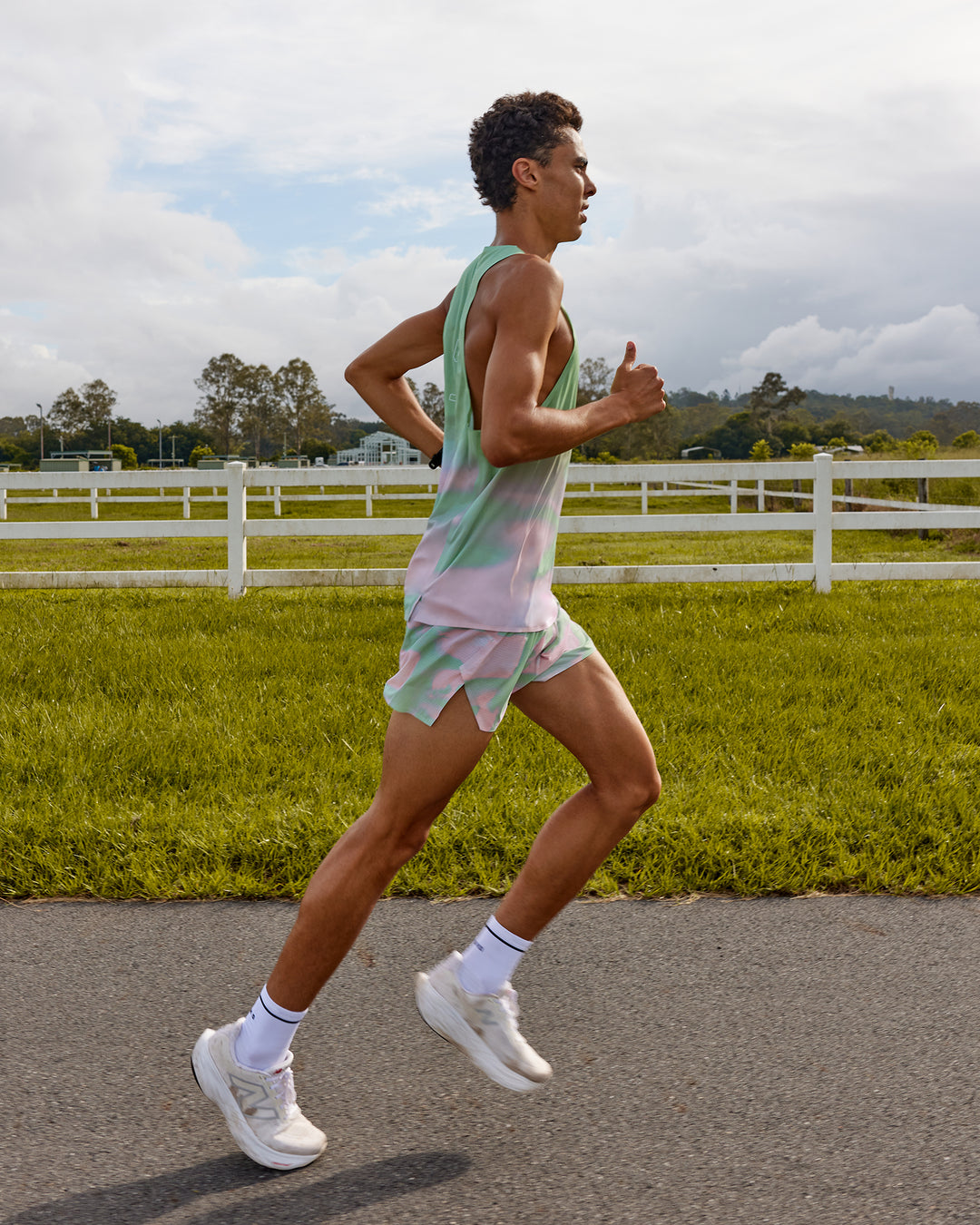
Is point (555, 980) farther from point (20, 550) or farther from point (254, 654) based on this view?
point (20, 550)

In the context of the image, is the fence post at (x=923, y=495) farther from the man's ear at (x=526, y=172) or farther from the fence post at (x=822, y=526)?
the man's ear at (x=526, y=172)

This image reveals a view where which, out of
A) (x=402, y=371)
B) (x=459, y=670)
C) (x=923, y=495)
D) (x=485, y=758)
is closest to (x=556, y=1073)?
(x=459, y=670)

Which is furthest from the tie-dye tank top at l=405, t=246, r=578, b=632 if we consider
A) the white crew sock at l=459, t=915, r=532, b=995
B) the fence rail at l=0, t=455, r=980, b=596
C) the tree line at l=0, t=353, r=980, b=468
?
the tree line at l=0, t=353, r=980, b=468

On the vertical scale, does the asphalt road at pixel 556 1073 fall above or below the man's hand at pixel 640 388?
below

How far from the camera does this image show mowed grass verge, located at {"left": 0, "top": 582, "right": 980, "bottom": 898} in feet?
12.0

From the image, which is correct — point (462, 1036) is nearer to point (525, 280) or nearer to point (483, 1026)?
point (483, 1026)

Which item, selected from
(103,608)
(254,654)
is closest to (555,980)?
(254,654)

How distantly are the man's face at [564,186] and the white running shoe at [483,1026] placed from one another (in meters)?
1.54

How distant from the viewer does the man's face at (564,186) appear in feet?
7.23

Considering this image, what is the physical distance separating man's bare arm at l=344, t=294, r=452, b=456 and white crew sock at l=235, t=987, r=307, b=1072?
4.13ft

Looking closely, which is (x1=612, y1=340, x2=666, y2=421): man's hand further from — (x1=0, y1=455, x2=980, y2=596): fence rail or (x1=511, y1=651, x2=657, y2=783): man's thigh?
(x1=0, y1=455, x2=980, y2=596): fence rail

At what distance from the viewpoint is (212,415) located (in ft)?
334

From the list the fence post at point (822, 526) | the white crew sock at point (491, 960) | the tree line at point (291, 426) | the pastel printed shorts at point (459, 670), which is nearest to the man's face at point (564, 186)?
the pastel printed shorts at point (459, 670)

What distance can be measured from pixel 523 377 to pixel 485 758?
2.94m
